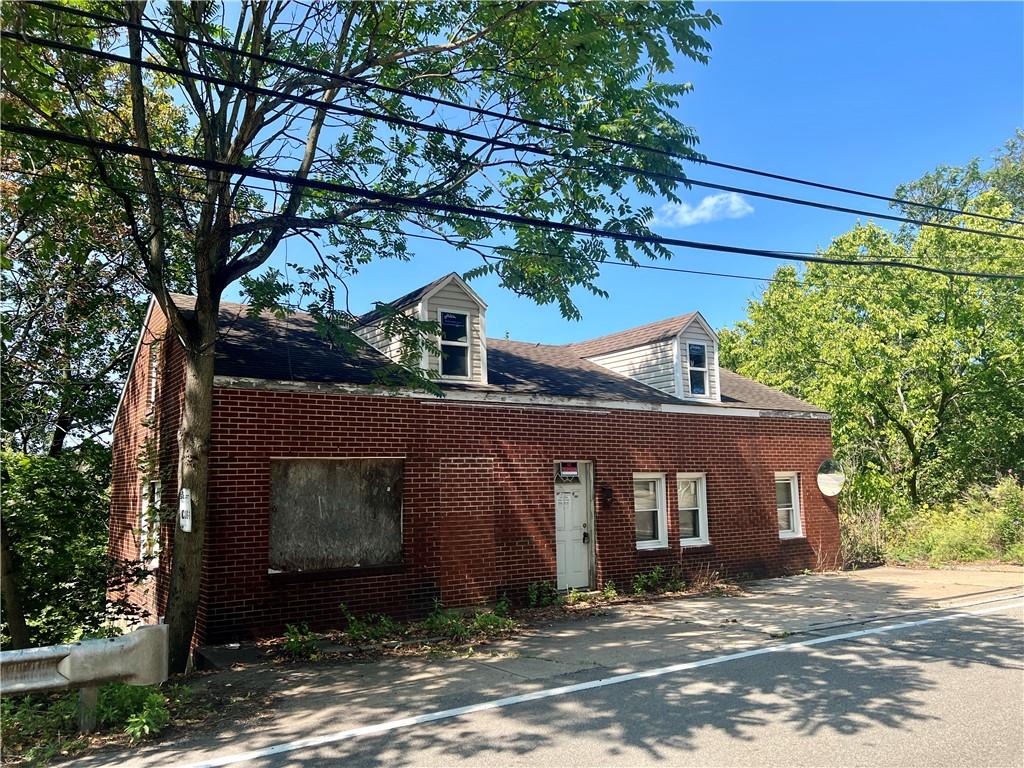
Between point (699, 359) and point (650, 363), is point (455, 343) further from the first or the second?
point (699, 359)

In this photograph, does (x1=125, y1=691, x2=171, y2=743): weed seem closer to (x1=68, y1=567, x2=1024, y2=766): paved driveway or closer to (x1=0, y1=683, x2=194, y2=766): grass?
(x1=0, y1=683, x2=194, y2=766): grass

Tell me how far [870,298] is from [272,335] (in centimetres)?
1943

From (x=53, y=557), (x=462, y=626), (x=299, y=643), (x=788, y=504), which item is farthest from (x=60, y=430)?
(x=788, y=504)

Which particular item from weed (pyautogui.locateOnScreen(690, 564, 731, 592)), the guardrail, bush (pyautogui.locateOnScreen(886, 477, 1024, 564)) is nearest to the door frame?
weed (pyautogui.locateOnScreen(690, 564, 731, 592))

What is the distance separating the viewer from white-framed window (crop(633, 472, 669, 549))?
47.7 ft

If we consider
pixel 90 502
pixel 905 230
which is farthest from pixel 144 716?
pixel 905 230

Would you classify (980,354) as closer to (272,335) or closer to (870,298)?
(870,298)

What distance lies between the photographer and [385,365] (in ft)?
41.4

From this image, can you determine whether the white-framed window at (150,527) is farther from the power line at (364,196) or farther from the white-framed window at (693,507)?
the white-framed window at (693,507)

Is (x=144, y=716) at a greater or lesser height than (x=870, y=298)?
lesser

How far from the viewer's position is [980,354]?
22531mm

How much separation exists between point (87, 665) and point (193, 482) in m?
2.99

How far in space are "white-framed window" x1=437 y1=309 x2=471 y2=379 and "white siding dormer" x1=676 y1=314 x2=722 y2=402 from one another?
5.53 m

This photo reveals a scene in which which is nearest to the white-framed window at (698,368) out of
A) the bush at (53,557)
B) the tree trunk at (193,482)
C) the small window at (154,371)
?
the tree trunk at (193,482)
